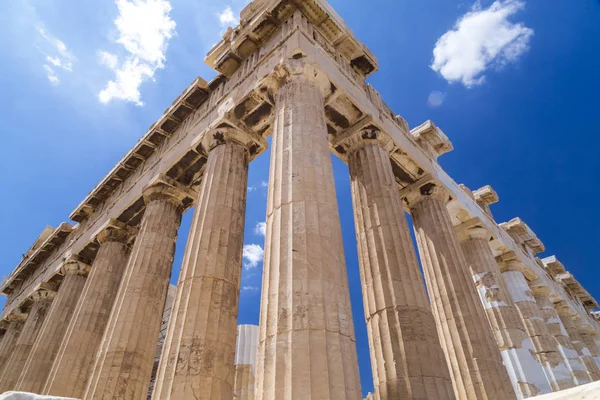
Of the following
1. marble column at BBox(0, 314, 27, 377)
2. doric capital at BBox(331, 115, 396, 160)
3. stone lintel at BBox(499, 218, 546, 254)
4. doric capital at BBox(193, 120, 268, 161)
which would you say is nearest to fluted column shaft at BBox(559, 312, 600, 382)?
stone lintel at BBox(499, 218, 546, 254)

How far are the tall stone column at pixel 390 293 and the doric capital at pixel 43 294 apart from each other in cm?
2257

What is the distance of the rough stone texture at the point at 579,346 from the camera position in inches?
1093

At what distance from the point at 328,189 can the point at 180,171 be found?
35.9 feet

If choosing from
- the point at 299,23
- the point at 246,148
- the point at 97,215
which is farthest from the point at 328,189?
the point at 97,215

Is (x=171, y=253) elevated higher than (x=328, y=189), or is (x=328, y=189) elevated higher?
(x=171, y=253)

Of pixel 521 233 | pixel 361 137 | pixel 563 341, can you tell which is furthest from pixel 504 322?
pixel 521 233

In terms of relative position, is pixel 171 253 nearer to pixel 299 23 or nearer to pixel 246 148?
pixel 246 148

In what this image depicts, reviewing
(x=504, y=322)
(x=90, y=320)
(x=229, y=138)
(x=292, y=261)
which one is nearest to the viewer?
(x=292, y=261)

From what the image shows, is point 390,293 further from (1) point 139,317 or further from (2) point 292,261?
(1) point 139,317

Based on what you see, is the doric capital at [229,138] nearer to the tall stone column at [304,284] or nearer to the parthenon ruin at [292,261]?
the parthenon ruin at [292,261]

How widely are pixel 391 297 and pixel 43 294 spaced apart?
82.9ft

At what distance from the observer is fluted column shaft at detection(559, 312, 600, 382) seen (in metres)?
27.7

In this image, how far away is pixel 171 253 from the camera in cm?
1772

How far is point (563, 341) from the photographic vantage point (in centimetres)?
2442
